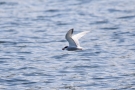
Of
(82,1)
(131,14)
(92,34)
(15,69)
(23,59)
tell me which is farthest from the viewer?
(82,1)

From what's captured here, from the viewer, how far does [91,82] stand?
1734 centimetres

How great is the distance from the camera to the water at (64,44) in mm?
17547

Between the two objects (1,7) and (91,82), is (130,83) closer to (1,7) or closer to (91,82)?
(91,82)

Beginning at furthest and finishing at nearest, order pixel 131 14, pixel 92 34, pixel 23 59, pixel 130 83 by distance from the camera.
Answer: pixel 131 14 < pixel 92 34 < pixel 23 59 < pixel 130 83

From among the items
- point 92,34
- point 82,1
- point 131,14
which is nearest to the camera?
point 92,34

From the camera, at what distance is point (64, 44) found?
22734 mm

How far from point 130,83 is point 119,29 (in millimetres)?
8219

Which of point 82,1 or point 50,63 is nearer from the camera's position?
point 50,63

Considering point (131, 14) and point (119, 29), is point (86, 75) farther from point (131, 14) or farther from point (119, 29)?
point (131, 14)

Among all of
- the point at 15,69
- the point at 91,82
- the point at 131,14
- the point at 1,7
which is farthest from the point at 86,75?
the point at 1,7

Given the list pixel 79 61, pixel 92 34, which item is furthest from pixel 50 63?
pixel 92 34

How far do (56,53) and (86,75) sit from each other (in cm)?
325

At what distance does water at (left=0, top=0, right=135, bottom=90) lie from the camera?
57.6ft

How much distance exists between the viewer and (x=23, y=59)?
20375 mm
